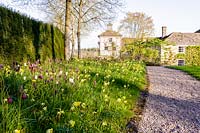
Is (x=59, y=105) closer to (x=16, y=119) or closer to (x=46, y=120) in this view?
(x=46, y=120)

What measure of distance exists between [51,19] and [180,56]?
19255 millimetres

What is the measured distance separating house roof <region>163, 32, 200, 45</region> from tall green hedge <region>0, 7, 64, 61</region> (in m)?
34.8

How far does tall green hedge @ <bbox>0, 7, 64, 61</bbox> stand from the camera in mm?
9281

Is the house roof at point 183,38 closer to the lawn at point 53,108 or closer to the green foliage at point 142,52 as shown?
the green foliage at point 142,52

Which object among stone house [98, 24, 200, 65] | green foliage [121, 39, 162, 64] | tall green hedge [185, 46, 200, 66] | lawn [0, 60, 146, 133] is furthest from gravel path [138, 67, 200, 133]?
tall green hedge [185, 46, 200, 66]

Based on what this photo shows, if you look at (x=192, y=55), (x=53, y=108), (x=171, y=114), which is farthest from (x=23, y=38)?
(x=192, y=55)

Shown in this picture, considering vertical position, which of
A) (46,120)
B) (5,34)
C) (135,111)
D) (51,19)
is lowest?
(135,111)

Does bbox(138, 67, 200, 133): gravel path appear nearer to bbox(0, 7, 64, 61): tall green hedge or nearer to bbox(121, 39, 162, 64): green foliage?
bbox(0, 7, 64, 61): tall green hedge

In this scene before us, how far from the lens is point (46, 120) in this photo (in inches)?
135

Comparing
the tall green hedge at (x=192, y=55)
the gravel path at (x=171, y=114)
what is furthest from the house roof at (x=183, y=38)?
the gravel path at (x=171, y=114)

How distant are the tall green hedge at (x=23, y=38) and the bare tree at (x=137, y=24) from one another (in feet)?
134

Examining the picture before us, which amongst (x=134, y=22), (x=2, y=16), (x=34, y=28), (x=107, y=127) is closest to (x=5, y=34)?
(x=2, y=16)

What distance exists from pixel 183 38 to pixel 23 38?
40881 millimetres

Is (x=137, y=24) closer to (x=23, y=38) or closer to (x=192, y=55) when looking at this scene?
(x=192, y=55)
